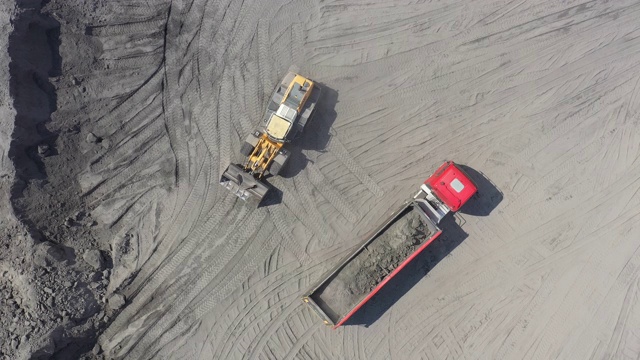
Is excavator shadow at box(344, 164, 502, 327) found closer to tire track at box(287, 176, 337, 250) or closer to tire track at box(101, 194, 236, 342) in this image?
tire track at box(287, 176, 337, 250)

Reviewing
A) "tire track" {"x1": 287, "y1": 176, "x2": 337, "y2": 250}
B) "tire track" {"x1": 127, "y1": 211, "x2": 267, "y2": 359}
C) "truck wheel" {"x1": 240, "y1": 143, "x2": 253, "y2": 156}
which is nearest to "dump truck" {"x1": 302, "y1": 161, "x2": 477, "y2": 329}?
"tire track" {"x1": 287, "y1": 176, "x2": 337, "y2": 250}

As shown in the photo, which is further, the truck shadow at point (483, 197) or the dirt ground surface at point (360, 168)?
the truck shadow at point (483, 197)

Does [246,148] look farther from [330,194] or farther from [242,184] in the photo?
[330,194]

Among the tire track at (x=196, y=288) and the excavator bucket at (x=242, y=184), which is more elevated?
the excavator bucket at (x=242, y=184)

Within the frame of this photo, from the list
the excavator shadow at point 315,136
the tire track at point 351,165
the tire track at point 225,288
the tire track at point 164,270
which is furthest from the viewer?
the tire track at point 351,165

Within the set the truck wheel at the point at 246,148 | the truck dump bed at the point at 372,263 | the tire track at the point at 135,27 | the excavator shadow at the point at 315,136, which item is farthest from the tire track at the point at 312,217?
the tire track at the point at 135,27

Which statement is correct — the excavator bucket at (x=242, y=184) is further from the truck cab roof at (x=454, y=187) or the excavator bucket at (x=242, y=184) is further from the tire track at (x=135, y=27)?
the truck cab roof at (x=454, y=187)
